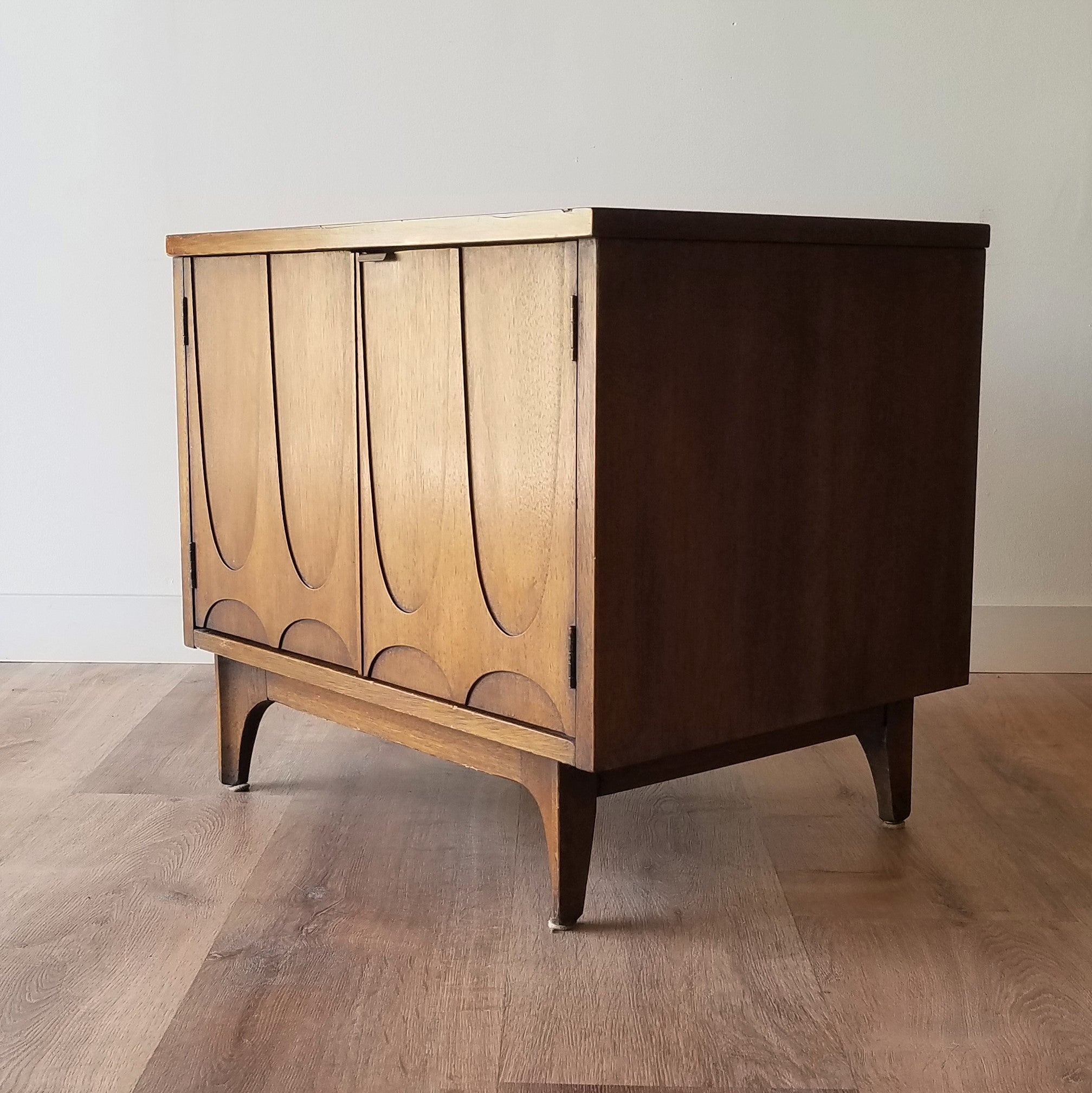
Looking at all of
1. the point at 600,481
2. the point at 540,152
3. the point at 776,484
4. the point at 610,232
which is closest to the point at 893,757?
the point at 776,484

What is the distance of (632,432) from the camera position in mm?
1229

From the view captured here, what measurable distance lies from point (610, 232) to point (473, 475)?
274 mm

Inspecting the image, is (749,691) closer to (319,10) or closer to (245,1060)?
(245,1060)

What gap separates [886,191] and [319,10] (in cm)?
92

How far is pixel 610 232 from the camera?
118cm

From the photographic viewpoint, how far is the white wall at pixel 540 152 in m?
2.17

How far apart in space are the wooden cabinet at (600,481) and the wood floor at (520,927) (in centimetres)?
12

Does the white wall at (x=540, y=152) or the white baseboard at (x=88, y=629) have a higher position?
the white wall at (x=540, y=152)

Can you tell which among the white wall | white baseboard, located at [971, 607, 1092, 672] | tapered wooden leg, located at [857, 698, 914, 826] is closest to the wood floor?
tapered wooden leg, located at [857, 698, 914, 826]

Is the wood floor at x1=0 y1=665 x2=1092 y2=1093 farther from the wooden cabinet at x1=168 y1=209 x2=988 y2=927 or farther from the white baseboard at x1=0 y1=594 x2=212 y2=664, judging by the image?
the white baseboard at x1=0 y1=594 x2=212 y2=664

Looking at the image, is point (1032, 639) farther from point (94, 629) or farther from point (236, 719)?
point (94, 629)

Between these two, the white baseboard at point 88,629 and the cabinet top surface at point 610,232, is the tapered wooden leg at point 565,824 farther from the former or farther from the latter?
the white baseboard at point 88,629

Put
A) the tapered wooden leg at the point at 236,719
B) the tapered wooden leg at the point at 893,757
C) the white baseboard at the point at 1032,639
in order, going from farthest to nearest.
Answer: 1. the white baseboard at the point at 1032,639
2. the tapered wooden leg at the point at 236,719
3. the tapered wooden leg at the point at 893,757

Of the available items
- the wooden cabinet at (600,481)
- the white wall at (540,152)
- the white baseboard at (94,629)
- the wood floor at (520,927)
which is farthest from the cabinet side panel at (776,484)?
the white baseboard at (94,629)
